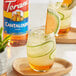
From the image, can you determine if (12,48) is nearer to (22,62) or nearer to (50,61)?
(22,62)

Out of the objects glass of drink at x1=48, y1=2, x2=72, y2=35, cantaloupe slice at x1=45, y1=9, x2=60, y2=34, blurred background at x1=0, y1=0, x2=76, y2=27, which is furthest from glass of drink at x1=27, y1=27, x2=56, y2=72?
blurred background at x1=0, y1=0, x2=76, y2=27

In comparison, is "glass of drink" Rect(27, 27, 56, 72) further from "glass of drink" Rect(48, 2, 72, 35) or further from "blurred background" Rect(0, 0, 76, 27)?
"blurred background" Rect(0, 0, 76, 27)

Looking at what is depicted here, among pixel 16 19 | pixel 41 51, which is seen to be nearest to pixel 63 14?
pixel 16 19

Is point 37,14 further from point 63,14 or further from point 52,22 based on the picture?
point 52,22

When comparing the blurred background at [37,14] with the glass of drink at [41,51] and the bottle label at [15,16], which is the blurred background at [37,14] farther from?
the glass of drink at [41,51]

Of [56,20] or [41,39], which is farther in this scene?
[56,20]

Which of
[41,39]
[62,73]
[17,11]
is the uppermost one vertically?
[17,11]

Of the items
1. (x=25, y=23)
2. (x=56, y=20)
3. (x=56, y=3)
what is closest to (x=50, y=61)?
(x=56, y=20)
